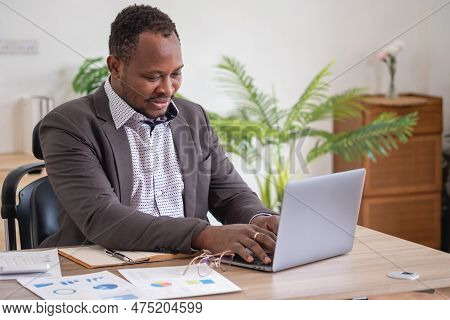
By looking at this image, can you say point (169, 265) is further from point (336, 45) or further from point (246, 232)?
point (336, 45)

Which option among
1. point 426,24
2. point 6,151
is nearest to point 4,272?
point 6,151

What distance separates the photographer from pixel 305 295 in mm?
1521

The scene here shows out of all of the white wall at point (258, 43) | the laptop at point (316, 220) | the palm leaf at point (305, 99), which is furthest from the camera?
the palm leaf at point (305, 99)

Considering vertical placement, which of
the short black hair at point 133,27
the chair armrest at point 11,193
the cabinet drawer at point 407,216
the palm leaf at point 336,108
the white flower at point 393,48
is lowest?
the cabinet drawer at point 407,216

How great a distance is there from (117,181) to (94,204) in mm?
167

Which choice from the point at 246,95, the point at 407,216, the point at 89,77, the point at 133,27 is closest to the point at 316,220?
the point at 133,27

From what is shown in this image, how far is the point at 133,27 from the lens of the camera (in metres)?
2.14

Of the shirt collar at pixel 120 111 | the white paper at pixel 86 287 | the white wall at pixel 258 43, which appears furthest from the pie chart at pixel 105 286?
the white wall at pixel 258 43

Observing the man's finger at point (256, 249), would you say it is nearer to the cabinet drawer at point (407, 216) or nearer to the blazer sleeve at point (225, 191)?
the blazer sleeve at point (225, 191)

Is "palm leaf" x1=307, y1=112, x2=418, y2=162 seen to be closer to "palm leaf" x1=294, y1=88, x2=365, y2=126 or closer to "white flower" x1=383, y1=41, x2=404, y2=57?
"palm leaf" x1=294, y1=88, x2=365, y2=126

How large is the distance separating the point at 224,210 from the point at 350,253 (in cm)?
52

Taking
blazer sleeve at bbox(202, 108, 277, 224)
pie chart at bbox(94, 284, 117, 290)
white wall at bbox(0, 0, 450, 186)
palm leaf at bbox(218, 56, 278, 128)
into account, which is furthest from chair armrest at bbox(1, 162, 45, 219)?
palm leaf at bbox(218, 56, 278, 128)

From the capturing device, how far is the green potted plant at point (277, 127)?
13.8 ft

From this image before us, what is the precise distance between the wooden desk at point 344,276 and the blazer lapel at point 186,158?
413 mm
